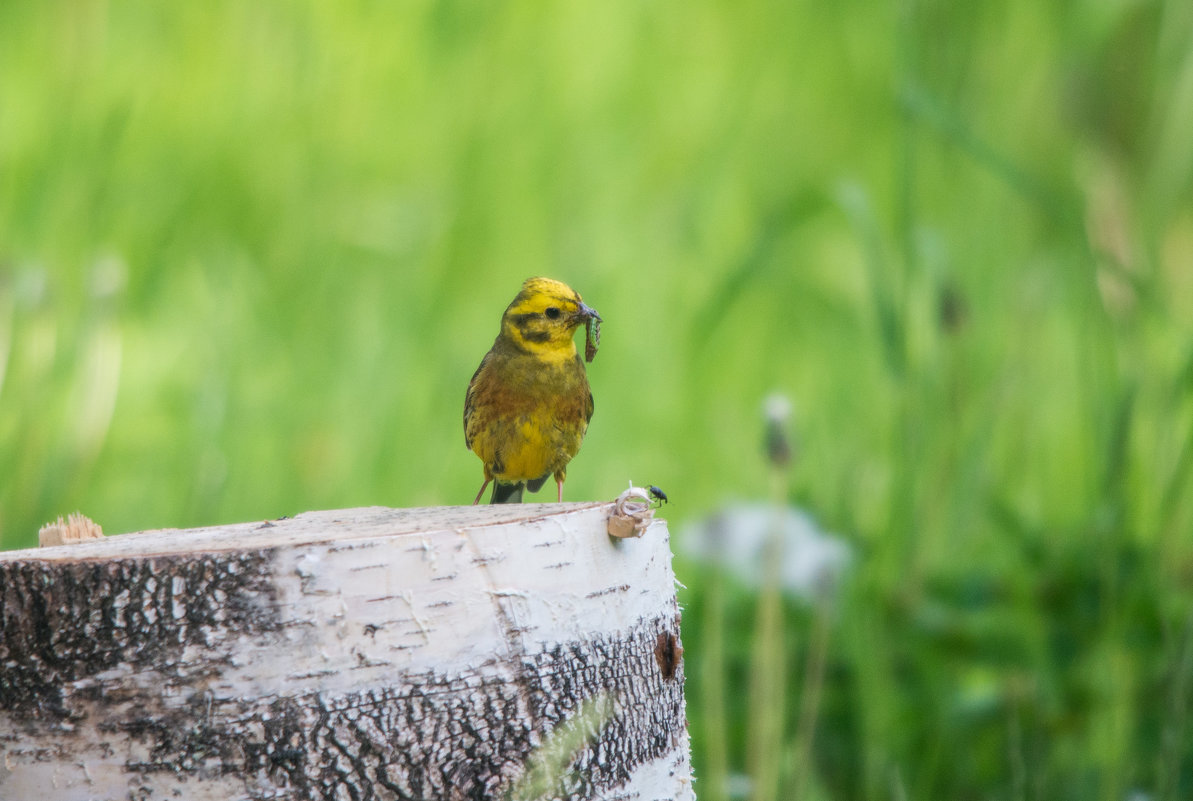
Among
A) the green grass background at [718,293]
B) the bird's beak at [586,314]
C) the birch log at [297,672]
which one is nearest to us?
the birch log at [297,672]

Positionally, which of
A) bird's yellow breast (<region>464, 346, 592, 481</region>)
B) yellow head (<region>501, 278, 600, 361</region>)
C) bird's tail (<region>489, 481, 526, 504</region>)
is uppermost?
yellow head (<region>501, 278, 600, 361</region>)

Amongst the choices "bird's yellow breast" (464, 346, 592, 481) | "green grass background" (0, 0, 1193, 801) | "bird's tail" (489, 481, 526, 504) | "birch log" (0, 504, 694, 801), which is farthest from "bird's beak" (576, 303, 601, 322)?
"birch log" (0, 504, 694, 801)

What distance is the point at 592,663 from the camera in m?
1.65

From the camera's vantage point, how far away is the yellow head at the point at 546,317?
2596mm

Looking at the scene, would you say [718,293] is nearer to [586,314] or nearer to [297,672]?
[586,314]

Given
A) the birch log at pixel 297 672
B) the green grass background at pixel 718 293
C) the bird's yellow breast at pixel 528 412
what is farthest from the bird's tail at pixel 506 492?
the birch log at pixel 297 672

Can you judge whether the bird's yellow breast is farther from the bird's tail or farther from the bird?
the bird's tail

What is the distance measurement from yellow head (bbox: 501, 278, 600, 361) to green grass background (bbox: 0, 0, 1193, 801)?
30.5 inches

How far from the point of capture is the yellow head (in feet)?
8.52

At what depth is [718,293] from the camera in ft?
13.0

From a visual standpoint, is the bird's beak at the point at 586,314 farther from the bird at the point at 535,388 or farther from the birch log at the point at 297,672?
the birch log at the point at 297,672

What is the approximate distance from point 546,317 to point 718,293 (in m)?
1.46

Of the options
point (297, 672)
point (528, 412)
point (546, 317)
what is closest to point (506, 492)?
point (528, 412)

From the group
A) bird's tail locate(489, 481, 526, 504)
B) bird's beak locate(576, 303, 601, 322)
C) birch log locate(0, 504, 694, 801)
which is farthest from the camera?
bird's tail locate(489, 481, 526, 504)
